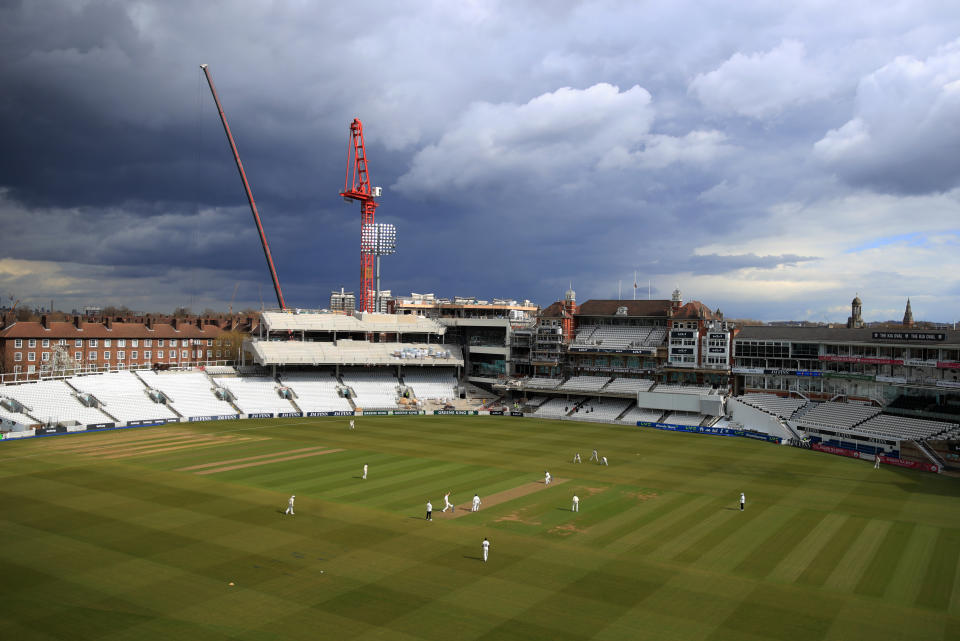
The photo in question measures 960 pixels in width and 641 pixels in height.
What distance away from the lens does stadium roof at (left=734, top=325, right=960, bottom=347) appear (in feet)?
185

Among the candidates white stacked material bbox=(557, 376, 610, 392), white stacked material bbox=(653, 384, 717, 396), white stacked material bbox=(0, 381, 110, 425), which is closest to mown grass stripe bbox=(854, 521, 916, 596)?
white stacked material bbox=(653, 384, 717, 396)

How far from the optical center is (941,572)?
80.0 feet

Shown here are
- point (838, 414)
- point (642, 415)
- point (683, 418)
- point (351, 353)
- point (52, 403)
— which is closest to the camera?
point (838, 414)

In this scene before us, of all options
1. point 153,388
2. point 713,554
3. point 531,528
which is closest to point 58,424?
point 153,388

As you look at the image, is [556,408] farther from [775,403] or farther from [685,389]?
[775,403]

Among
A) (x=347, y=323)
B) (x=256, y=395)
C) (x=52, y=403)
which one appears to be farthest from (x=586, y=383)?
(x=52, y=403)

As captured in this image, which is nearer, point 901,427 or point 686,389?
point 901,427

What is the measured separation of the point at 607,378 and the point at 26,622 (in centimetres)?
6500

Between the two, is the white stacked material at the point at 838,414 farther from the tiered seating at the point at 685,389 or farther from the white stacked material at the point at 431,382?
the white stacked material at the point at 431,382

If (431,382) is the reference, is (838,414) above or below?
below

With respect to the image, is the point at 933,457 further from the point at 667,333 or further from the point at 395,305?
the point at 395,305

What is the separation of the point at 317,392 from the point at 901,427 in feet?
186

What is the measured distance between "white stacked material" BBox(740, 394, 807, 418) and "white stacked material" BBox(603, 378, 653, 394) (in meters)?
10.5

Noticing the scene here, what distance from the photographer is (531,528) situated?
29.1 m
